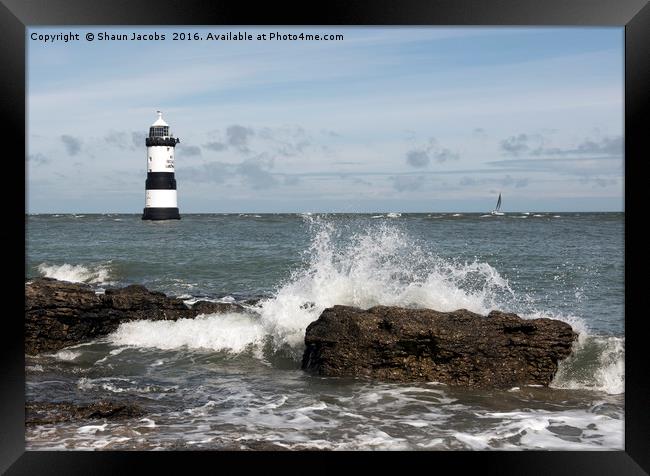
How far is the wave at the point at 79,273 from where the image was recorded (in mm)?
17344

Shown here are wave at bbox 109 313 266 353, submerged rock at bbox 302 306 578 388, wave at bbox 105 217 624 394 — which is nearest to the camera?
submerged rock at bbox 302 306 578 388

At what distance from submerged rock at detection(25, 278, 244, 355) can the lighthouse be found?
2122cm

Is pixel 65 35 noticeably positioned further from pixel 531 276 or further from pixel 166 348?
pixel 531 276

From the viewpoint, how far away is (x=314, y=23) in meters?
3.40

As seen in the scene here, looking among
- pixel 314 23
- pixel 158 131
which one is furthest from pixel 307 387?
pixel 158 131

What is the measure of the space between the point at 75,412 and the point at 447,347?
3.23 meters

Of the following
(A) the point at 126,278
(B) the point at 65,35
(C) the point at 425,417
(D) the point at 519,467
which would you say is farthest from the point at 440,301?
(A) the point at 126,278

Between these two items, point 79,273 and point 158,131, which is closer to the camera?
point 79,273

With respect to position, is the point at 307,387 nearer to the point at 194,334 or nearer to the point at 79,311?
the point at 194,334

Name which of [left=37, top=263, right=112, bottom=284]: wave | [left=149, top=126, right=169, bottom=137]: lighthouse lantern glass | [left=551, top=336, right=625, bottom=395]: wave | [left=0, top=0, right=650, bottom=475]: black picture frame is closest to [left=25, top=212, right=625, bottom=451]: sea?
[left=551, top=336, right=625, bottom=395]: wave

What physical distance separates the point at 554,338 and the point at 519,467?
2.86m

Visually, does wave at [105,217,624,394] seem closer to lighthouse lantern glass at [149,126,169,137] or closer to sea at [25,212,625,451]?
sea at [25,212,625,451]

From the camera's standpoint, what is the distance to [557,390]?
18.9 ft

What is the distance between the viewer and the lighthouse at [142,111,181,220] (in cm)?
2898
